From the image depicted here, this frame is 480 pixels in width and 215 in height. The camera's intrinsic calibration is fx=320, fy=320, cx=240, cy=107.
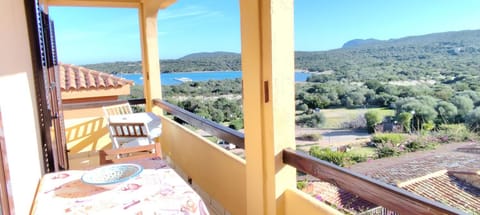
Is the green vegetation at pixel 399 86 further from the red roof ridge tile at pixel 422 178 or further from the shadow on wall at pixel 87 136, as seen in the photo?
the shadow on wall at pixel 87 136

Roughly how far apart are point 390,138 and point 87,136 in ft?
13.6

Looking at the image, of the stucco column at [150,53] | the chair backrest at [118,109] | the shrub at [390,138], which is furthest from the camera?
the stucco column at [150,53]

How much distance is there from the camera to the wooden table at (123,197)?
128 centimetres

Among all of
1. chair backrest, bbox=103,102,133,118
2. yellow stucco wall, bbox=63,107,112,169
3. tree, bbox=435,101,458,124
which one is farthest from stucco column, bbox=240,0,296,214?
yellow stucco wall, bbox=63,107,112,169

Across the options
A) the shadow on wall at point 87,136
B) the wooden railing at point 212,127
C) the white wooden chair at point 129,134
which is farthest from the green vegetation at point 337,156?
the shadow on wall at point 87,136

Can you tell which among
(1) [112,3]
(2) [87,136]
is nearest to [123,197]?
(2) [87,136]

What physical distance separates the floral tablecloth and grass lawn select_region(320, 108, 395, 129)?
0.78 m

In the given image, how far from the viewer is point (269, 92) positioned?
1.77 m

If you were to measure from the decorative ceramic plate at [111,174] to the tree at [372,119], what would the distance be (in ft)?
3.80

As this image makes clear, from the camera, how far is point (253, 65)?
1868 mm

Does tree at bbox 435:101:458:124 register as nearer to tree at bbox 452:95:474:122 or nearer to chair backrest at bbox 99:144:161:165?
tree at bbox 452:95:474:122

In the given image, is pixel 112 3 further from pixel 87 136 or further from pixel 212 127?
pixel 212 127

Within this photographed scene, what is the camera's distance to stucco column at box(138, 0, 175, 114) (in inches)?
177

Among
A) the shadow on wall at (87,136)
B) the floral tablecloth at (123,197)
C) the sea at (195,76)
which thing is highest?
the sea at (195,76)
